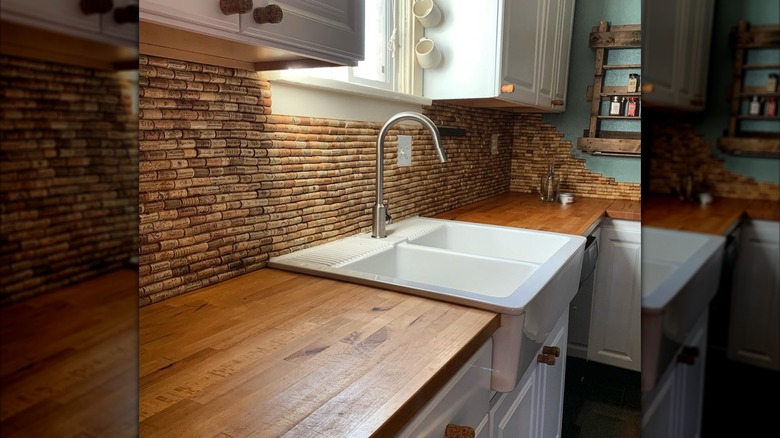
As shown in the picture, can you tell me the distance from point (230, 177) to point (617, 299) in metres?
2.08

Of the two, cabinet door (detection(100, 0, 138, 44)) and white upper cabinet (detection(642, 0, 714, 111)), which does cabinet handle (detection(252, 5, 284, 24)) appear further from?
white upper cabinet (detection(642, 0, 714, 111))

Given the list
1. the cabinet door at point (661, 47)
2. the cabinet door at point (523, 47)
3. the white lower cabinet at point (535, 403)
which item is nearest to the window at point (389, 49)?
the cabinet door at point (523, 47)

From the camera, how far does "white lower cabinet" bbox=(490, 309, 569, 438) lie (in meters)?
1.21

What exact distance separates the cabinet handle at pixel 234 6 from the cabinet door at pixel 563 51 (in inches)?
85.9

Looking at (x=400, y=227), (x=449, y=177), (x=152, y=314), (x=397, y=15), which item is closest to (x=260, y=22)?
(x=152, y=314)

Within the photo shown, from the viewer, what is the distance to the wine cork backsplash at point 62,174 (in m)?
0.18

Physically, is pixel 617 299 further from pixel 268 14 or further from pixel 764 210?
pixel 764 210

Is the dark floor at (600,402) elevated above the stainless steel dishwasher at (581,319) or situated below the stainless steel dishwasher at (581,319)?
below

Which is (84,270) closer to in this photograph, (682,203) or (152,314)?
(682,203)

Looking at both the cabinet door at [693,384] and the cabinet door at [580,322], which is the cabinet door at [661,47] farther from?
the cabinet door at [580,322]

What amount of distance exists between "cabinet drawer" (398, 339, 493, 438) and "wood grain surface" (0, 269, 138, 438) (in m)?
0.53

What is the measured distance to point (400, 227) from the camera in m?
1.84

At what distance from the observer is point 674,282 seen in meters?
0.11

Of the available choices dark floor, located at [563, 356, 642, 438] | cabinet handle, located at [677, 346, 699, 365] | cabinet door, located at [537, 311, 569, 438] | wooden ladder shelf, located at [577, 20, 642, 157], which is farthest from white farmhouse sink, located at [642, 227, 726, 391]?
wooden ladder shelf, located at [577, 20, 642, 157]
